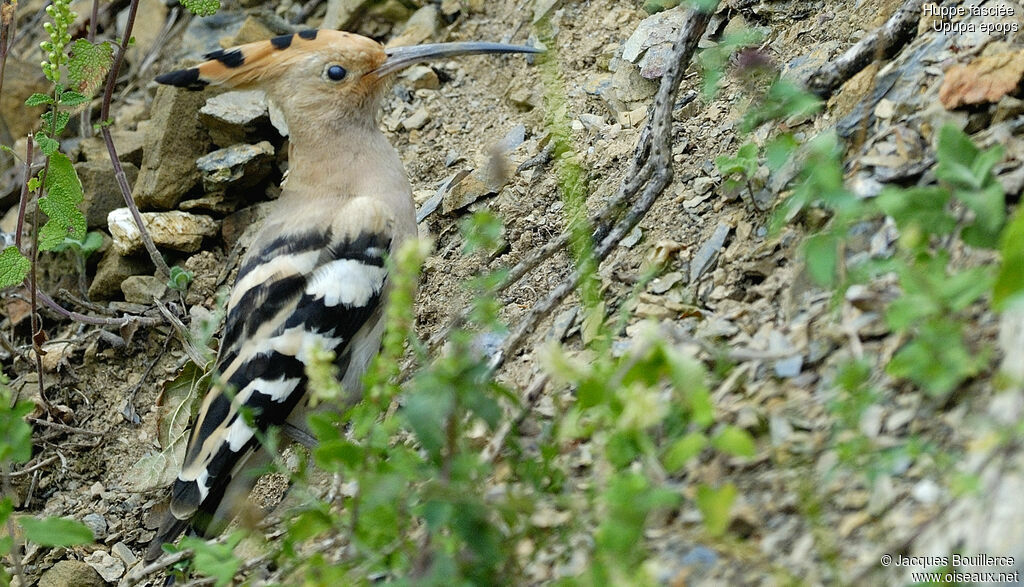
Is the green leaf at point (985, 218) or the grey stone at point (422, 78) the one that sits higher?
the green leaf at point (985, 218)

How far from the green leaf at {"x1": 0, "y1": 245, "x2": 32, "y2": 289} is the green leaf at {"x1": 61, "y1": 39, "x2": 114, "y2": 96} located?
1.47ft

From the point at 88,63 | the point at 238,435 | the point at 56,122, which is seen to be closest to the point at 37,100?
the point at 56,122

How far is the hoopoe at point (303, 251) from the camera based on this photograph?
8.78ft

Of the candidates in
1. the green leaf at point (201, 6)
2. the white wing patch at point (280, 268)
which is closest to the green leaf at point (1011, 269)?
the white wing patch at point (280, 268)

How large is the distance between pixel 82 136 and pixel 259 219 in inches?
39.3

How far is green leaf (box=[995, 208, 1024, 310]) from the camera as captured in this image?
1362 millimetres

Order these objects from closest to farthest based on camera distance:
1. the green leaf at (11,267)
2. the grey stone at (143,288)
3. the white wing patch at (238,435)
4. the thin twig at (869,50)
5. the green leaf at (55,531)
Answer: the green leaf at (55,531) < the thin twig at (869,50) < the white wing patch at (238,435) < the green leaf at (11,267) < the grey stone at (143,288)

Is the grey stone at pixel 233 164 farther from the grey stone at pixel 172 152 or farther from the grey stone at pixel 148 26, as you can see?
the grey stone at pixel 148 26

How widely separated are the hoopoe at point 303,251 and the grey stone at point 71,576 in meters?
0.25

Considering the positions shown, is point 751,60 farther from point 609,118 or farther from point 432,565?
point 432,565

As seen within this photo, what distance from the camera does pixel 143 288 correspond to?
11.4 ft

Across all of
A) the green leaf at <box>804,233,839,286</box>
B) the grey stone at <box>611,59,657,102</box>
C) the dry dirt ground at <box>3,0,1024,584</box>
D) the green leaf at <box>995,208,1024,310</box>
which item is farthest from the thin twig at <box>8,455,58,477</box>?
the green leaf at <box>995,208,1024,310</box>

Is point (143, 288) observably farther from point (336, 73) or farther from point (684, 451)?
point (684, 451)

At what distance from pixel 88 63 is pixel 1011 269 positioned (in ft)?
7.76
